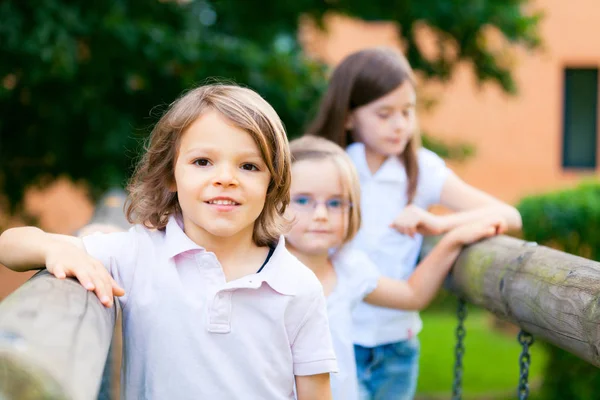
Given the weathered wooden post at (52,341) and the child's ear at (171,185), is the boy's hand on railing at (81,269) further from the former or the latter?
the child's ear at (171,185)

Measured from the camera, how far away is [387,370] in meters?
2.90

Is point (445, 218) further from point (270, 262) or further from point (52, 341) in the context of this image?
point (52, 341)

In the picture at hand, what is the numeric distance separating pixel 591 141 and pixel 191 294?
1340 centimetres

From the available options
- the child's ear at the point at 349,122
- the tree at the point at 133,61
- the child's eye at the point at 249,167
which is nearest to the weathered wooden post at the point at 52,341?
the child's eye at the point at 249,167

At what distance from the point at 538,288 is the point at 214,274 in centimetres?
82

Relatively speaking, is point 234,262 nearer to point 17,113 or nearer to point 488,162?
point 17,113

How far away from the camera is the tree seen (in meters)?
4.74

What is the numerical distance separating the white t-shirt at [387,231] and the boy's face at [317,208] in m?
0.48

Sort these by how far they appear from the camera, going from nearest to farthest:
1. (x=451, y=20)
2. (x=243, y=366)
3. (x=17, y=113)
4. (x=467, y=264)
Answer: (x=243, y=366) < (x=467, y=264) < (x=17, y=113) < (x=451, y=20)

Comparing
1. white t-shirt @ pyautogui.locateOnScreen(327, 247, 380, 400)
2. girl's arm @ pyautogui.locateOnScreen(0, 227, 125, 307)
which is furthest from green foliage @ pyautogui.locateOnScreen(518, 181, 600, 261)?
girl's arm @ pyautogui.locateOnScreen(0, 227, 125, 307)

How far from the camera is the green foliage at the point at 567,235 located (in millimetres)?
4727

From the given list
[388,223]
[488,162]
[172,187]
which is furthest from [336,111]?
[488,162]

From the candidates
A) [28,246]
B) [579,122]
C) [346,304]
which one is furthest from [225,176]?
[579,122]

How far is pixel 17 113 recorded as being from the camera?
18.0 feet
